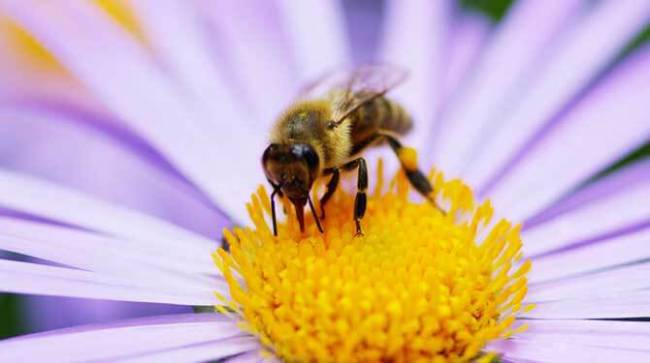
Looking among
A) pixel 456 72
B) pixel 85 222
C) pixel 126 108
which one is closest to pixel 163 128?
pixel 126 108

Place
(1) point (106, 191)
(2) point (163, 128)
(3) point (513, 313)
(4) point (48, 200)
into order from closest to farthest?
(3) point (513, 313), (4) point (48, 200), (2) point (163, 128), (1) point (106, 191)

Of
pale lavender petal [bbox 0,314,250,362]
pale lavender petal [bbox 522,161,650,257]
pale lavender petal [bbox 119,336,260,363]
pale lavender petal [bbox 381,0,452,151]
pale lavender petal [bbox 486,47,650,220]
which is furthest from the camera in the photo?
pale lavender petal [bbox 381,0,452,151]

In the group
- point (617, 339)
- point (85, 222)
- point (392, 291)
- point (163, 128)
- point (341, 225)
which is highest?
point (163, 128)

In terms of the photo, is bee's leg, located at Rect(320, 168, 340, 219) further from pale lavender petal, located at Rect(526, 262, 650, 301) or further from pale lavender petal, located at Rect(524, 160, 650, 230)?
pale lavender petal, located at Rect(524, 160, 650, 230)

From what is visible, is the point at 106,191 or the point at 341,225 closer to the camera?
the point at 341,225

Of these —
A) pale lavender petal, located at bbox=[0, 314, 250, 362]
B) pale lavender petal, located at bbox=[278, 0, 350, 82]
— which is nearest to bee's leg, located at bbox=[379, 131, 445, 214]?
pale lavender petal, located at bbox=[0, 314, 250, 362]

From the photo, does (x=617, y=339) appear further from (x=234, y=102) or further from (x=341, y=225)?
(x=234, y=102)

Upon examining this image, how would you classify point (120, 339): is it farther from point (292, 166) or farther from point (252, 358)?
point (292, 166)
